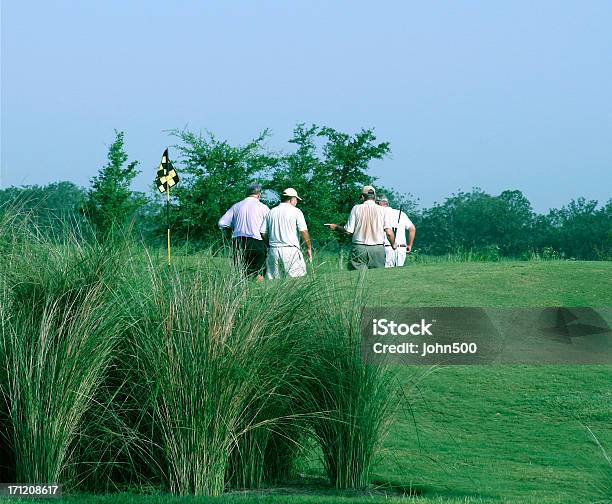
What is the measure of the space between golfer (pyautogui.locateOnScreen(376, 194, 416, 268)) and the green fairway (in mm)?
1421

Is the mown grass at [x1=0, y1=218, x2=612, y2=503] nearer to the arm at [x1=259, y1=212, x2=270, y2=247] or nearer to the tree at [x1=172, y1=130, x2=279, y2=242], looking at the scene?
the arm at [x1=259, y1=212, x2=270, y2=247]

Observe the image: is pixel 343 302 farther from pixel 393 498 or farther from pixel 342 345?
pixel 393 498

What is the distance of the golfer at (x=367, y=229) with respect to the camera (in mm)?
14766

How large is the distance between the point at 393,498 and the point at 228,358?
4.62ft

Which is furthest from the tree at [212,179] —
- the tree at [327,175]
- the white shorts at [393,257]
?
the white shorts at [393,257]

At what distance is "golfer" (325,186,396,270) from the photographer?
48.4 feet

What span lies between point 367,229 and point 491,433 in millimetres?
6118

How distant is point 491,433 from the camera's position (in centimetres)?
932

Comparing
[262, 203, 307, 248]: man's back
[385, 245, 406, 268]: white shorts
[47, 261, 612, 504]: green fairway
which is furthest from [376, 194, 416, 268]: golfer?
[262, 203, 307, 248]: man's back

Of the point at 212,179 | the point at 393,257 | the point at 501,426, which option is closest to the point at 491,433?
the point at 501,426

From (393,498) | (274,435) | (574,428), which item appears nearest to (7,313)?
(274,435)

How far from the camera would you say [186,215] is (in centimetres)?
4019

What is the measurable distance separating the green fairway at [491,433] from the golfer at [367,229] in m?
0.60

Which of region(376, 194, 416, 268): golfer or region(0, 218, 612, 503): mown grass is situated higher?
region(376, 194, 416, 268): golfer
